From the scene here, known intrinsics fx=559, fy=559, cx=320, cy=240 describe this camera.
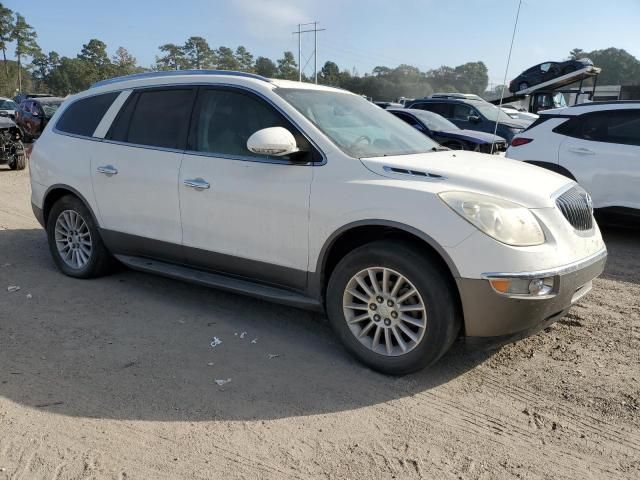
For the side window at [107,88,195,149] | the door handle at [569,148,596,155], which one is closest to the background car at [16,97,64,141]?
the side window at [107,88,195,149]

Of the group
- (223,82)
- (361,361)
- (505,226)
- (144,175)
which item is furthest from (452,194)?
(144,175)

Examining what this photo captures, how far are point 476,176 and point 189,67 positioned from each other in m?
59.9

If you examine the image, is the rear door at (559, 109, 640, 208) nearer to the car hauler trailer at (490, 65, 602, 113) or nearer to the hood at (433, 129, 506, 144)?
the hood at (433, 129, 506, 144)

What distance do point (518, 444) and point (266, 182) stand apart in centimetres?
225

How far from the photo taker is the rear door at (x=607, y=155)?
21.7 feet

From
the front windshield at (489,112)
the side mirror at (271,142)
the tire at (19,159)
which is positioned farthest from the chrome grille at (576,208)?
the tire at (19,159)

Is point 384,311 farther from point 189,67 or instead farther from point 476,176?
point 189,67

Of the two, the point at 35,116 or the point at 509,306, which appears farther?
the point at 35,116

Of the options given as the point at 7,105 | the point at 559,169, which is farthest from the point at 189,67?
the point at 559,169

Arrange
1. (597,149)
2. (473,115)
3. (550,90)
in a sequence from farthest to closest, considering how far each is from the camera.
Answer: (550,90) < (473,115) < (597,149)

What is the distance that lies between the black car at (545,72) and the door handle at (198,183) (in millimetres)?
26941

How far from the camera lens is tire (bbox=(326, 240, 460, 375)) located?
325 centimetres

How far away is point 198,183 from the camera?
4.20 m

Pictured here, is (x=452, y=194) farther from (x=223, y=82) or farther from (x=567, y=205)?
(x=223, y=82)
